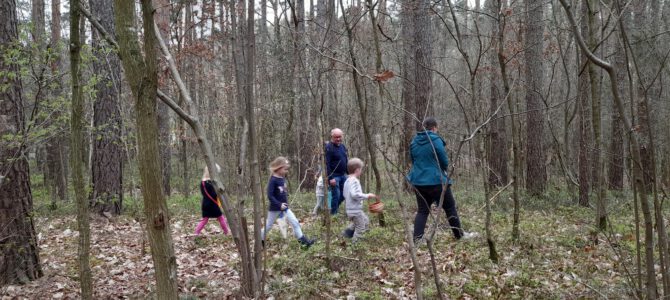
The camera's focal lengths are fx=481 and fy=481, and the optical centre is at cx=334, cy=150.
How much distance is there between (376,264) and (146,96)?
14.0 feet

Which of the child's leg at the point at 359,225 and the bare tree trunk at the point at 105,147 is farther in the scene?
the bare tree trunk at the point at 105,147

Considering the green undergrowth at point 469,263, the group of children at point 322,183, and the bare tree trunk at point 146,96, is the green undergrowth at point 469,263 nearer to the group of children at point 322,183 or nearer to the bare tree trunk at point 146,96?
the group of children at point 322,183

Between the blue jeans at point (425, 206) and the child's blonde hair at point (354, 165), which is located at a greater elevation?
the child's blonde hair at point (354, 165)

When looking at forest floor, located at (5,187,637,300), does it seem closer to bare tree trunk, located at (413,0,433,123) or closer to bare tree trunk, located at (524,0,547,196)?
bare tree trunk, located at (524,0,547,196)

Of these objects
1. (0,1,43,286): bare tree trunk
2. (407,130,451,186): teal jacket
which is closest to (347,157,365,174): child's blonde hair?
(407,130,451,186): teal jacket

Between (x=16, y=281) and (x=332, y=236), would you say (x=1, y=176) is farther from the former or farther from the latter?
(x=332, y=236)

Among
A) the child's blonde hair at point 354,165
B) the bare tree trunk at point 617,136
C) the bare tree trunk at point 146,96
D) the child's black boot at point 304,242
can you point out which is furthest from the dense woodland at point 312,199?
the child's blonde hair at point 354,165

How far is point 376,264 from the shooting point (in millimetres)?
5969

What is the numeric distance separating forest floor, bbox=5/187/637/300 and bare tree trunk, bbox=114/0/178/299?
196 cm

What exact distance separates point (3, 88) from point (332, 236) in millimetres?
4644

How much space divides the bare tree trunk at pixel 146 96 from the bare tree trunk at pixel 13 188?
11.4 ft

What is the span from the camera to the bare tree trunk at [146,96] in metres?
2.29

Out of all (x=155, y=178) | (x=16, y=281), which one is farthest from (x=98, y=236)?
(x=155, y=178)

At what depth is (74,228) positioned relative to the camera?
870 centimetres
